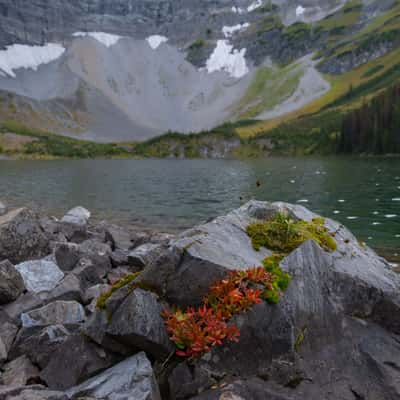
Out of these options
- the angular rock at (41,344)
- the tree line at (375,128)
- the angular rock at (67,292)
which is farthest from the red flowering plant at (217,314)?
the tree line at (375,128)

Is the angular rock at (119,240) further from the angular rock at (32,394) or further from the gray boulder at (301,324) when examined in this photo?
the angular rock at (32,394)

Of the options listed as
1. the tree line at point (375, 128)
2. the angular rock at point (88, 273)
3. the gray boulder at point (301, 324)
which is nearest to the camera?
the gray boulder at point (301, 324)

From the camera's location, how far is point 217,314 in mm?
6164

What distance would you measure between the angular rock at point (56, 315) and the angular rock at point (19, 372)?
3.49 feet

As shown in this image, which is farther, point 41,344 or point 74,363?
point 41,344

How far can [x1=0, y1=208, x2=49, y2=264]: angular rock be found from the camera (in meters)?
12.6

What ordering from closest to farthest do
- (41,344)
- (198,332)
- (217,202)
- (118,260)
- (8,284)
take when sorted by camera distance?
(198,332) → (41,344) → (8,284) → (118,260) → (217,202)

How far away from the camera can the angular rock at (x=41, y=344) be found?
7266mm

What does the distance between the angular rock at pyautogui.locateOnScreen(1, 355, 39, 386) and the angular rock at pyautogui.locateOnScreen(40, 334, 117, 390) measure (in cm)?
30

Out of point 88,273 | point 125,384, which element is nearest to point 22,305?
point 88,273

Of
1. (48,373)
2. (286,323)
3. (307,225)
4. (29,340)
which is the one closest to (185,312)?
(286,323)

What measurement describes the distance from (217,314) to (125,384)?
73.0 inches

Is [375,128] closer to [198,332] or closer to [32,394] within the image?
[198,332]

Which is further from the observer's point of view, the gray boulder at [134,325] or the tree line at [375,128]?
the tree line at [375,128]
